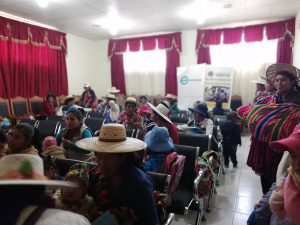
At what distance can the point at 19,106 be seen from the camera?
596 cm

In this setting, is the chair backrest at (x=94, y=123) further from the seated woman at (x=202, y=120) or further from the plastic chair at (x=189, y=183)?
the plastic chair at (x=189, y=183)

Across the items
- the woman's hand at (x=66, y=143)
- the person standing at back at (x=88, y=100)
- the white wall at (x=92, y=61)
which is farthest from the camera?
the white wall at (x=92, y=61)

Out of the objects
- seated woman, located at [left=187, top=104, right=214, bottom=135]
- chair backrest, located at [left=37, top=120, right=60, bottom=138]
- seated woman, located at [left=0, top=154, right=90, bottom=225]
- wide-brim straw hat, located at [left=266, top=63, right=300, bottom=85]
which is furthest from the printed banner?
seated woman, located at [left=0, top=154, right=90, bottom=225]

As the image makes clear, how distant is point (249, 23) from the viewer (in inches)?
258

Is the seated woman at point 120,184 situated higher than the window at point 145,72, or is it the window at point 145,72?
the window at point 145,72

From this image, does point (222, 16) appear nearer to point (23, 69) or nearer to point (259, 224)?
point (23, 69)

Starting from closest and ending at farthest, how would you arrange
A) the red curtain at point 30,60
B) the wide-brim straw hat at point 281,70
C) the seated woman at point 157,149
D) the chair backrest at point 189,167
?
1. the wide-brim straw hat at point 281,70
2. the seated woman at point 157,149
3. the chair backrest at point 189,167
4. the red curtain at point 30,60

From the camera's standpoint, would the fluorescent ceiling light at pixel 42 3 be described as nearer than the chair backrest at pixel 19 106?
Yes

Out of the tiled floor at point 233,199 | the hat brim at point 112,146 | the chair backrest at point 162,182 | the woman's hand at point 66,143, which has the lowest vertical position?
the tiled floor at point 233,199

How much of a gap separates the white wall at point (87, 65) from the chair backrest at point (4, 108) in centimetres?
218

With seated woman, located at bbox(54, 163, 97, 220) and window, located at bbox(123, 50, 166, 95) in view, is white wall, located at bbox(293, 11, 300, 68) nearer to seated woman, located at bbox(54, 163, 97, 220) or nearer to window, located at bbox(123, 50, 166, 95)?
window, located at bbox(123, 50, 166, 95)

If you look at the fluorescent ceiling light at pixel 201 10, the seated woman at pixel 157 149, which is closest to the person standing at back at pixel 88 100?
the fluorescent ceiling light at pixel 201 10

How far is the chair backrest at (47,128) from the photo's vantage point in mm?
3808

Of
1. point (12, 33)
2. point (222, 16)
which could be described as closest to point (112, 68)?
point (12, 33)
